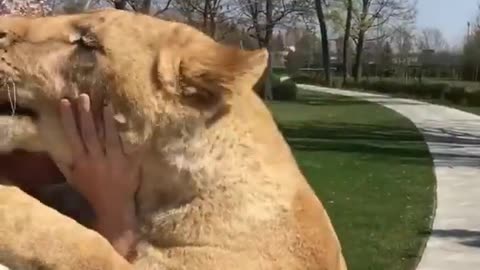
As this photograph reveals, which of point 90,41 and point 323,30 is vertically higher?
point 90,41

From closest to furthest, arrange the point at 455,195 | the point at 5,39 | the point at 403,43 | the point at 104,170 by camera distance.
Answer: the point at 5,39 < the point at 104,170 < the point at 455,195 < the point at 403,43

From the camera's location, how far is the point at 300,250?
2.15m

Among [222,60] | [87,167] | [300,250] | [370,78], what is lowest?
[370,78]

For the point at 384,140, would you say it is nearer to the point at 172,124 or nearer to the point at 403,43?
the point at 172,124

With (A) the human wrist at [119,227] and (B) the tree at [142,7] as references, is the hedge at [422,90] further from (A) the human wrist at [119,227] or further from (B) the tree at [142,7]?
(A) the human wrist at [119,227]

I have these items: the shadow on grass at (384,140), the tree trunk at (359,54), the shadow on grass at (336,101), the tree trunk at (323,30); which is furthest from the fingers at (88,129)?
the tree trunk at (359,54)

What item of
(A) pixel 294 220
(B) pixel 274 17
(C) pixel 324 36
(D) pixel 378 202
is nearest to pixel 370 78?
(C) pixel 324 36

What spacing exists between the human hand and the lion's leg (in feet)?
0.59

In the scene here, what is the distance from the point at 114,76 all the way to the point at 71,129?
0.14 metres

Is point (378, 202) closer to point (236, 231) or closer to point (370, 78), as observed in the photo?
point (236, 231)

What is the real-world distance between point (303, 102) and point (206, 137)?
1809 inches

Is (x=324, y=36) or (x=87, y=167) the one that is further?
(x=324, y=36)

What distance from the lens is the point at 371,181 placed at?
53.4 ft

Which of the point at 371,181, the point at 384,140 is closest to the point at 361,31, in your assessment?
the point at 384,140
